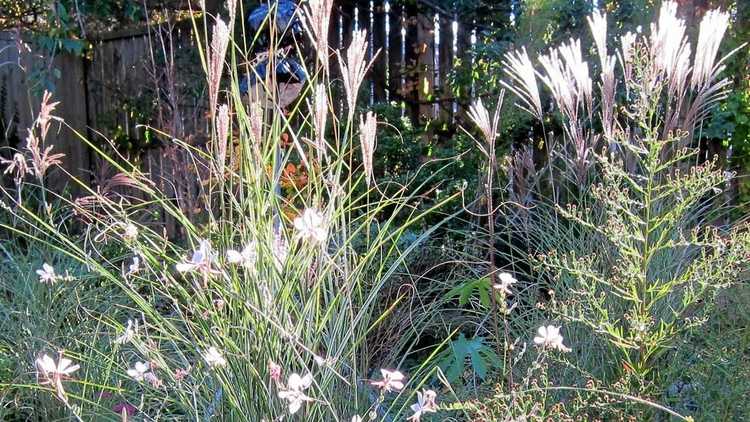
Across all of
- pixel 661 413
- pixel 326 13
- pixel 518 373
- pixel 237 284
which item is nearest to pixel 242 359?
pixel 237 284

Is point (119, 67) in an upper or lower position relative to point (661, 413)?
upper

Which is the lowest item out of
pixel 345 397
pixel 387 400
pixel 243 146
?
pixel 387 400

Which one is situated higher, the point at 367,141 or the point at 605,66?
the point at 605,66

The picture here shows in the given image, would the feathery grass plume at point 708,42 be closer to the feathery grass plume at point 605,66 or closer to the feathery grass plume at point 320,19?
the feathery grass plume at point 605,66

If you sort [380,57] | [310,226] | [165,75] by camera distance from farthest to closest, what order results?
[380,57] → [165,75] → [310,226]

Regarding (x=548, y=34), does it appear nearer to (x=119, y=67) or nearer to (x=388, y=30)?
(x=388, y=30)

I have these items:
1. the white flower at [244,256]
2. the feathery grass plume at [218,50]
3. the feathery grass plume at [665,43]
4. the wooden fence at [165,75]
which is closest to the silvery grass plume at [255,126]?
the feathery grass plume at [218,50]

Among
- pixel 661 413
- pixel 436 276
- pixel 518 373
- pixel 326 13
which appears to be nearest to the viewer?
pixel 326 13

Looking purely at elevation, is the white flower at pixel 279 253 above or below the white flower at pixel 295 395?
above

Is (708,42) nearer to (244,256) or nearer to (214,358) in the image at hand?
(244,256)

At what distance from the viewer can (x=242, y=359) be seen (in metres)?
1.55

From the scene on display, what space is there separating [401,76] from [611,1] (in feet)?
6.98

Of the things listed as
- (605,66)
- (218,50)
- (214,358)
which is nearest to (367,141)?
(218,50)

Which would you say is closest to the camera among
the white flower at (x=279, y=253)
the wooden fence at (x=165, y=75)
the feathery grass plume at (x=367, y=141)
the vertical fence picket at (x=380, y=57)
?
the feathery grass plume at (x=367, y=141)
